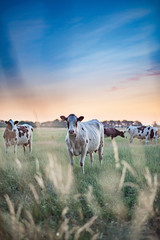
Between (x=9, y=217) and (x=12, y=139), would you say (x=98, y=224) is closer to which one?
(x=9, y=217)

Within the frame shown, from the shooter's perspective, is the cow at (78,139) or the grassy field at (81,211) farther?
the cow at (78,139)

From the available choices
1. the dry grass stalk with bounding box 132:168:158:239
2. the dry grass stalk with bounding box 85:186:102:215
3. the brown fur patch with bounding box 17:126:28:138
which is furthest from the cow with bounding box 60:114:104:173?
the brown fur patch with bounding box 17:126:28:138

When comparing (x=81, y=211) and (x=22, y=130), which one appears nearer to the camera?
(x=81, y=211)

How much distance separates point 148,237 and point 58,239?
4.74 ft

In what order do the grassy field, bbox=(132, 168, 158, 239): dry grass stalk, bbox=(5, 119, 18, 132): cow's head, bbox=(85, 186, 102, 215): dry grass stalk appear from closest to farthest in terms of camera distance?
1. the grassy field
2. bbox=(132, 168, 158, 239): dry grass stalk
3. bbox=(85, 186, 102, 215): dry grass stalk
4. bbox=(5, 119, 18, 132): cow's head

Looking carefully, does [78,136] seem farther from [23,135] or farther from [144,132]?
[144,132]

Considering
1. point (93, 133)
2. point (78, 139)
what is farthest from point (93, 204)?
point (93, 133)

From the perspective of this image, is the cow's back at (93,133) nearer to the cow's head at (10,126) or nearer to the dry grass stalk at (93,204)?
the dry grass stalk at (93,204)

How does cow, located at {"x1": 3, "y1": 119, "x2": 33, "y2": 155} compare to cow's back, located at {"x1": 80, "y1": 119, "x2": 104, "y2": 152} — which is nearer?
cow's back, located at {"x1": 80, "y1": 119, "x2": 104, "y2": 152}

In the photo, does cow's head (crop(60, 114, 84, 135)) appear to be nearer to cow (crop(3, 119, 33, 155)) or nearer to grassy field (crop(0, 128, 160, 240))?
grassy field (crop(0, 128, 160, 240))

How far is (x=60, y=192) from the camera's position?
5301 mm

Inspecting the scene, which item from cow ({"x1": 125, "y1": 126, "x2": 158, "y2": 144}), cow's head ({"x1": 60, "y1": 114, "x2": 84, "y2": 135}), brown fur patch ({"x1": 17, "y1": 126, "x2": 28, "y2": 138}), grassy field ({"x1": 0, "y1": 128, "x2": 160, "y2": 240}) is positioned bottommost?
grassy field ({"x1": 0, "y1": 128, "x2": 160, "y2": 240})

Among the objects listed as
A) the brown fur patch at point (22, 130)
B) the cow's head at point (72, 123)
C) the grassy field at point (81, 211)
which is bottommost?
the grassy field at point (81, 211)

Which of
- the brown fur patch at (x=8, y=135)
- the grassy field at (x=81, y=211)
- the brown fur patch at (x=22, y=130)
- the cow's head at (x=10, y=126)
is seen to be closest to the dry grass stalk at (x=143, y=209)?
the grassy field at (x=81, y=211)
